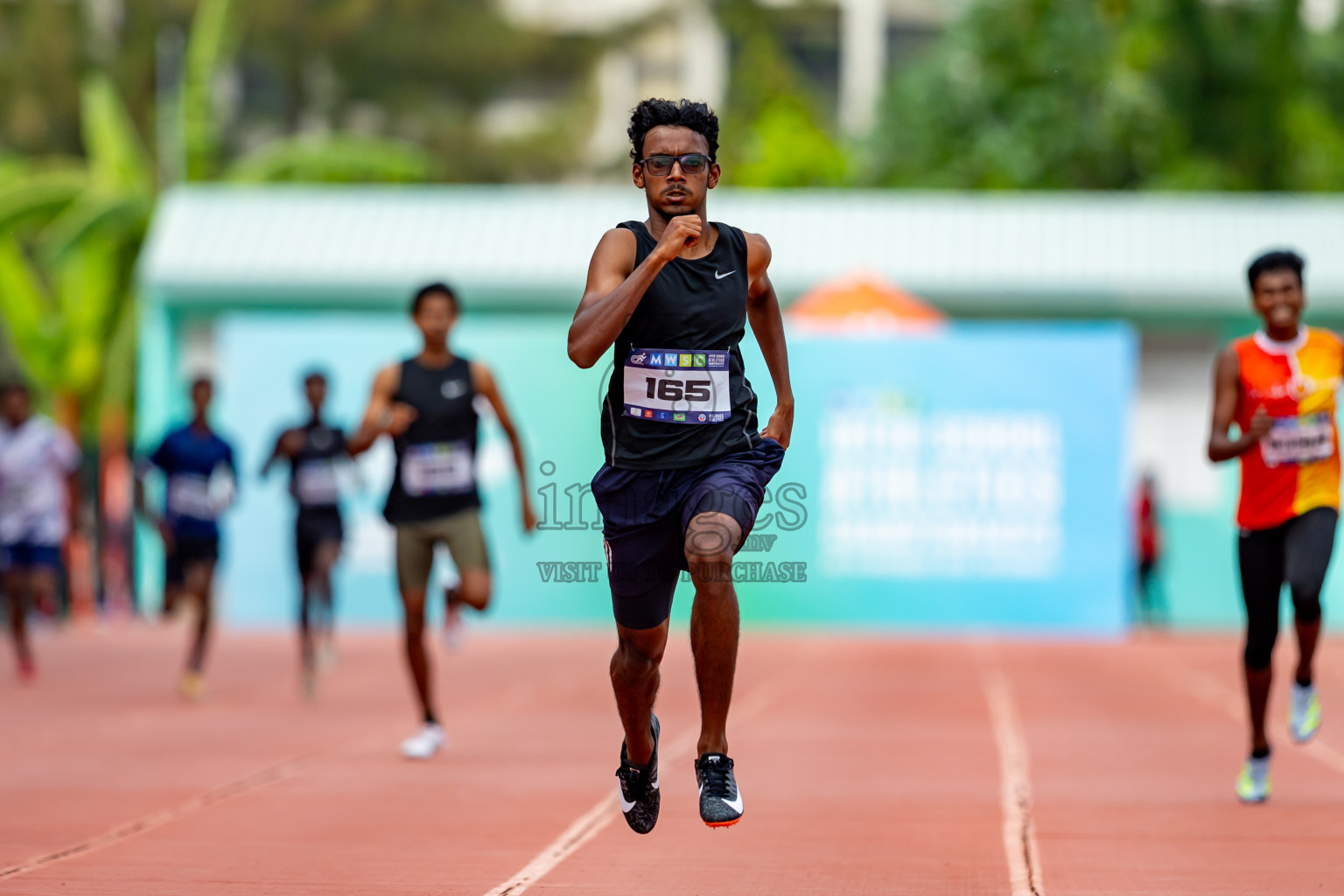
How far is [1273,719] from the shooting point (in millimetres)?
12625

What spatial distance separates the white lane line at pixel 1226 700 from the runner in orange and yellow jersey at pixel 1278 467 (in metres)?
1.43

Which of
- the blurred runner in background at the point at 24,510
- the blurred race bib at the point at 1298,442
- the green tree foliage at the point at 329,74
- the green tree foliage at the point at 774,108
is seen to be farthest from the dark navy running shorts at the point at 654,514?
the green tree foliage at the point at 329,74

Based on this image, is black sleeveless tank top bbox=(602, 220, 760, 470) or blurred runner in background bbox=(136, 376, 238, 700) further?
blurred runner in background bbox=(136, 376, 238, 700)

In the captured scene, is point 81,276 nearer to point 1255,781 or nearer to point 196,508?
point 196,508

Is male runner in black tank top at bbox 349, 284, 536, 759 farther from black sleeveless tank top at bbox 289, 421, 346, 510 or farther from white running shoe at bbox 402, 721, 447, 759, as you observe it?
black sleeveless tank top at bbox 289, 421, 346, 510

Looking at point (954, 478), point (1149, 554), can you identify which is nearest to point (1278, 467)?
point (954, 478)

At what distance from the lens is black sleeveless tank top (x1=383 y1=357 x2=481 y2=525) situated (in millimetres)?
10000

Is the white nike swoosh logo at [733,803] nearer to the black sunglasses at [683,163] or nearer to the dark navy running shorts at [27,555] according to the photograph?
the black sunglasses at [683,163]

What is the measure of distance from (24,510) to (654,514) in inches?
421

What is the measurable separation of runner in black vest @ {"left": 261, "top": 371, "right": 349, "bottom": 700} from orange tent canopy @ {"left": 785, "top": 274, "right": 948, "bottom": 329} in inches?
371

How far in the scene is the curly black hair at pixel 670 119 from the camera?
6023 millimetres

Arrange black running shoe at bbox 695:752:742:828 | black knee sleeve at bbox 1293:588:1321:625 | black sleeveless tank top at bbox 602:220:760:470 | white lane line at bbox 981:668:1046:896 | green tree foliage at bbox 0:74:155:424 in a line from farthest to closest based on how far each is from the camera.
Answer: green tree foliage at bbox 0:74:155:424 < black knee sleeve at bbox 1293:588:1321:625 < white lane line at bbox 981:668:1046:896 < black sleeveless tank top at bbox 602:220:760:470 < black running shoe at bbox 695:752:742:828

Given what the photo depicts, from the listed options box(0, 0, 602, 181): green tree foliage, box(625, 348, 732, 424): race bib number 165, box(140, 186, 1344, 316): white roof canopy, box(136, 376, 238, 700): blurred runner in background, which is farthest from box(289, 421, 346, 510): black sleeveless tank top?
box(0, 0, 602, 181): green tree foliage

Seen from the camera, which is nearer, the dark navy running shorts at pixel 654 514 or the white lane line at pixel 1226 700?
the dark navy running shorts at pixel 654 514
